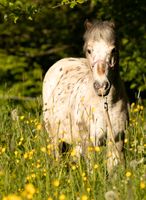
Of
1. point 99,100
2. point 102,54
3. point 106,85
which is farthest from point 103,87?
point 99,100

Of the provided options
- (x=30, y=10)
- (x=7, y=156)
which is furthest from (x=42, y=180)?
(x=30, y=10)

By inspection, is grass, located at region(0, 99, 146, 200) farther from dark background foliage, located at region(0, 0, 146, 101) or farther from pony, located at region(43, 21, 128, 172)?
dark background foliage, located at region(0, 0, 146, 101)

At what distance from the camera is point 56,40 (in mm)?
14414

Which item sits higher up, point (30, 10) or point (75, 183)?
point (30, 10)

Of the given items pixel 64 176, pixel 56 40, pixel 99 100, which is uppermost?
pixel 56 40

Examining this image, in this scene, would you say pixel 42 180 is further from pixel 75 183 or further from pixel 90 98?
pixel 90 98

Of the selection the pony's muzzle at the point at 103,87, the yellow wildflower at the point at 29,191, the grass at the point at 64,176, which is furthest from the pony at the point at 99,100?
the yellow wildflower at the point at 29,191

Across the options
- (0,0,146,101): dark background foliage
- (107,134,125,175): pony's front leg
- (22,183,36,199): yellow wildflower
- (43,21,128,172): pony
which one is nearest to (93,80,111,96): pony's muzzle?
(43,21,128,172): pony

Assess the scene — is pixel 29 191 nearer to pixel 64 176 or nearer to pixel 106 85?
pixel 64 176

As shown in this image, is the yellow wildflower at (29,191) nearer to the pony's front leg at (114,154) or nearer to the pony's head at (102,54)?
the pony's front leg at (114,154)

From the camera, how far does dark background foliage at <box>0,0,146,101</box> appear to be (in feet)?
39.1

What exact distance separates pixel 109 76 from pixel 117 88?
42 cm

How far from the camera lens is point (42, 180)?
546cm

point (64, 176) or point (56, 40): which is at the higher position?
point (56, 40)
